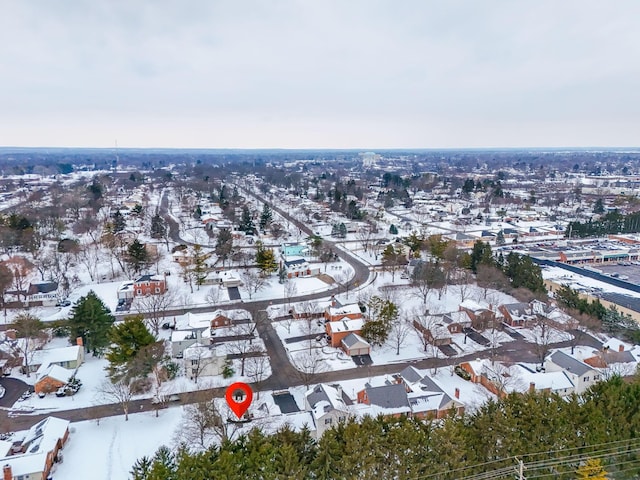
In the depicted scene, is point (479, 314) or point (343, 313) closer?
point (343, 313)

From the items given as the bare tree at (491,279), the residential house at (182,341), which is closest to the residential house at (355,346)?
the residential house at (182,341)

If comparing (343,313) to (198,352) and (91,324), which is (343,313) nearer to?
(198,352)

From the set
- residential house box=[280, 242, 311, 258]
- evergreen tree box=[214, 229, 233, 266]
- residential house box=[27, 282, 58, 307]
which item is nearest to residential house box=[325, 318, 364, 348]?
evergreen tree box=[214, 229, 233, 266]

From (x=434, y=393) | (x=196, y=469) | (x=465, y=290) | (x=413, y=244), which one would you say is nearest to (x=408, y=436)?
(x=196, y=469)

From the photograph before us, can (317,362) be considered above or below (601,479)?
below

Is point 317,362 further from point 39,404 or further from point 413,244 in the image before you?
point 413,244

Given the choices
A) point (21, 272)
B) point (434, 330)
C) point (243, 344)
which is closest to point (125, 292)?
point (21, 272)
